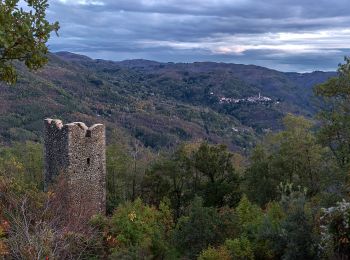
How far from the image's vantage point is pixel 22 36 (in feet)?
21.8

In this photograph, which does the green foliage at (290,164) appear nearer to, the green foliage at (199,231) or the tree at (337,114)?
the tree at (337,114)

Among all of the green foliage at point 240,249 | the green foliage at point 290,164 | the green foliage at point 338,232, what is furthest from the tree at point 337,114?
the green foliage at point 338,232

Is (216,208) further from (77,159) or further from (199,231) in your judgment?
(77,159)

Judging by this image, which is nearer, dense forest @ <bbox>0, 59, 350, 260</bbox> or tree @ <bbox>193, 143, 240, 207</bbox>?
dense forest @ <bbox>0, 59, 350, 260</bbox>

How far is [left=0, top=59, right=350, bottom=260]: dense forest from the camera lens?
13797 millimetres

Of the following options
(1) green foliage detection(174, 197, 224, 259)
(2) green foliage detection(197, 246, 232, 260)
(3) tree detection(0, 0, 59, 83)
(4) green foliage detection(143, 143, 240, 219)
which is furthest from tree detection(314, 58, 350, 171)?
(3) tree detection(0, 0, 59, 83)

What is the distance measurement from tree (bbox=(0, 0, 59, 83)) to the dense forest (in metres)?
6.04

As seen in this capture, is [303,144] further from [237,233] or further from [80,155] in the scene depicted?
[80,155]

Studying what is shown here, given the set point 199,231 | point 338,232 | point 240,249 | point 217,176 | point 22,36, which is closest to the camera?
point 22,36

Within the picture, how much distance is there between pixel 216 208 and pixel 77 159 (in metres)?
6.89

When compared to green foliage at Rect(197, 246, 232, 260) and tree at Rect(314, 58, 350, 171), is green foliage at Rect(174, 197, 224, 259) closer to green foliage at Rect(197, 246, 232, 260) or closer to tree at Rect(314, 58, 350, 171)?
green foliage at Rect(197, 246, 232, 260)

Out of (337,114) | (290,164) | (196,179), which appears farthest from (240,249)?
(196,179)

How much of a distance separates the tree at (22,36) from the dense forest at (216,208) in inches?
238

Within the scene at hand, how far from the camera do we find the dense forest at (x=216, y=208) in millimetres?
13797
